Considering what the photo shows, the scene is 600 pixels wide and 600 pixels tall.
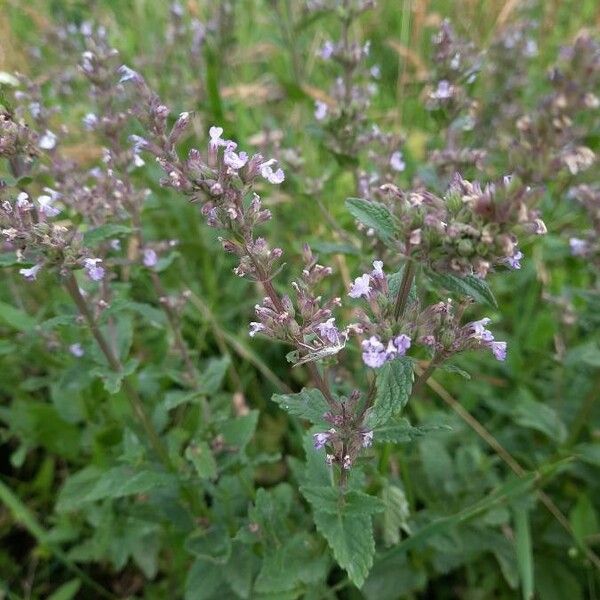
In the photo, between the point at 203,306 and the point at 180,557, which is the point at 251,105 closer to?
the point at 203,306

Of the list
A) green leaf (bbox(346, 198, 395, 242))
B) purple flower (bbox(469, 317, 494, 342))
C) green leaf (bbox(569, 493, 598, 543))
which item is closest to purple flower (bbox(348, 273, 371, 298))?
green leaf (bbox(346, 198, 395, 242))

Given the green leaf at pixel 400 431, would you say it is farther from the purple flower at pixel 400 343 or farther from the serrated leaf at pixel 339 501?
the purple flower at pixel 400 343

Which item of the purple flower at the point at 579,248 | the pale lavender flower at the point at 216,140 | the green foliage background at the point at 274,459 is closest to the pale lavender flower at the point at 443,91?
the green foliage background at the point at 274,459

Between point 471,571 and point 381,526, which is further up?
point 381,526

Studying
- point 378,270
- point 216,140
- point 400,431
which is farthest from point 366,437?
point 216,140

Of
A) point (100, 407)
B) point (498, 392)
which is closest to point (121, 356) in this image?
point (100, 407)

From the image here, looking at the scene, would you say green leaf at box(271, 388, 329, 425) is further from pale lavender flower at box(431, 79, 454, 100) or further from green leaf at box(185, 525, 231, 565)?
pale lavender flower at box(431, 79, 454, 100)

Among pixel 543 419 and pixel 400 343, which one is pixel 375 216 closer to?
pixel 400 343
